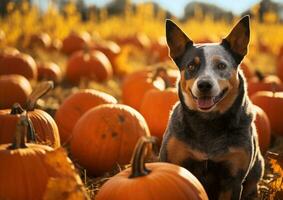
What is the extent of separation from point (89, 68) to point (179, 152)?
5.82 m

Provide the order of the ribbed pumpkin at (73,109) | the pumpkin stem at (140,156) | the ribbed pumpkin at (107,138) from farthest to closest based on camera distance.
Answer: the ribbed pumpkin at (73,109), the ribbed pumpkin at (107,138), the pumpkin stem at (140,156)

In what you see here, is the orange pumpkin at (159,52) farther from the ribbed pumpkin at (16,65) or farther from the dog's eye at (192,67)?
the dog's eye at (192,67)

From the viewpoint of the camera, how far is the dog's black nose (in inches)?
153

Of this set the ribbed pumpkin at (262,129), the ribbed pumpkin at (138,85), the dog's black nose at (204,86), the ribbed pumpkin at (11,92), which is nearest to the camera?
the dog's black nose at (204,86)

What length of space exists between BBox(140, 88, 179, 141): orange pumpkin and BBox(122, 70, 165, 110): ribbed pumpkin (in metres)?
0.78

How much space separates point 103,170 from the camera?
5.33 metres

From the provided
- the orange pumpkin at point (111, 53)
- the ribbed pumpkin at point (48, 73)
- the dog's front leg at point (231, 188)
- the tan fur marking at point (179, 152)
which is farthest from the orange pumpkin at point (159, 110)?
the orange pumpkin at point (111, 53)

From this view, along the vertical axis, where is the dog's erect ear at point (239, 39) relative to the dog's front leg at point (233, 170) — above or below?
above

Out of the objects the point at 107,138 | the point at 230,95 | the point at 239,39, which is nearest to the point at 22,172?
the point at 230,95

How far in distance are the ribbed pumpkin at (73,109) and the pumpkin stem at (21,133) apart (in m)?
2.40

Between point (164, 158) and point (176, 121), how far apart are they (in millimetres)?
299

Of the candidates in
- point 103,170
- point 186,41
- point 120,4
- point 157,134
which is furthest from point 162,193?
point 120,4

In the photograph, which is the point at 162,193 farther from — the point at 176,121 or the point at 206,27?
the point at 206,27

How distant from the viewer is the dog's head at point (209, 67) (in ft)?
13.0
